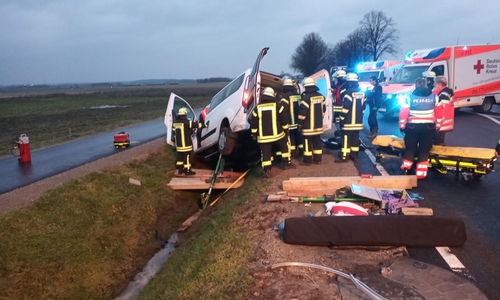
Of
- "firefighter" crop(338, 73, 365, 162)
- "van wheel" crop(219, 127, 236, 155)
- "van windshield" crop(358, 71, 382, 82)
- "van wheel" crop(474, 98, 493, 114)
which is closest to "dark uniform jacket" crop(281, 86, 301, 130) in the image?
"firefighter" crop(338, 73, 365, 162)

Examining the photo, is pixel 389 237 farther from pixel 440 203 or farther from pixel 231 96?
pixel 231 96

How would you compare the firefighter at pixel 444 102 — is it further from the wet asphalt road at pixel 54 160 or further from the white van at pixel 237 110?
the wet asphalt road at pixel 54 160

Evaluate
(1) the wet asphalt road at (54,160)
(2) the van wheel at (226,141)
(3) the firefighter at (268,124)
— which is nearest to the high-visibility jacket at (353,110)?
(3) the firefighter at (268,124)

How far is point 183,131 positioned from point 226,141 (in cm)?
119

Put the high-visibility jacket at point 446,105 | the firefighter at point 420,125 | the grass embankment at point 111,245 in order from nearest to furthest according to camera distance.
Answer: the grass embankment at point 111,245 → the firefighter at point 420,125 → the high-visibility jacket at point 446,105

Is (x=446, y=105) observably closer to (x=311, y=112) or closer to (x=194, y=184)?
(x=311, y=112)

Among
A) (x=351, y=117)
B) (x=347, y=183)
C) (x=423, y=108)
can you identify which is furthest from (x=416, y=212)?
(x=351, y=117)

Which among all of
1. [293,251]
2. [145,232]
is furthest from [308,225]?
[145,232]

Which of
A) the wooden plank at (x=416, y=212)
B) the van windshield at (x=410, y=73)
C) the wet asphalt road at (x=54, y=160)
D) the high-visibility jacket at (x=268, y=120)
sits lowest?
the wet asphalt road at (x=54, y=160)

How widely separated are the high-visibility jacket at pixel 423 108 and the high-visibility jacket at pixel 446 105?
0.44m

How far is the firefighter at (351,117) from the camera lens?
8.88 meters

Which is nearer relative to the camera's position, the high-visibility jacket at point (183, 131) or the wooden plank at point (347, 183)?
the wooden plank at point (347, 183)

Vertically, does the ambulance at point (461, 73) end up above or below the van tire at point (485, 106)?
above

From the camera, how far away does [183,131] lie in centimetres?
1018
